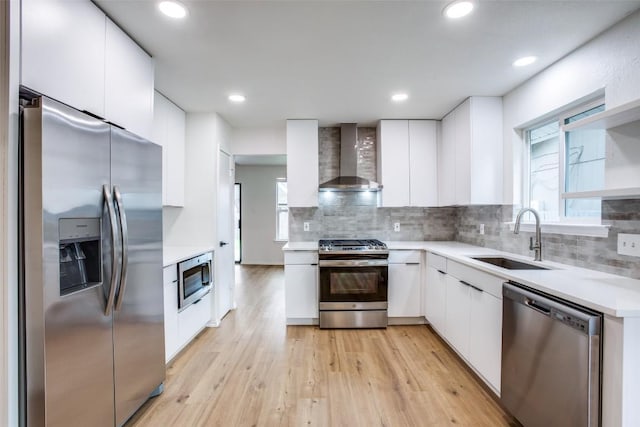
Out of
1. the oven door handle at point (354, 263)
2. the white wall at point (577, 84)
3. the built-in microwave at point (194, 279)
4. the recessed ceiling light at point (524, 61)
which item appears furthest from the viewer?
the oven door handle at point (354, 263)

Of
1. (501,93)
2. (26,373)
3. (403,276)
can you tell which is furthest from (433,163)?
(26,373)

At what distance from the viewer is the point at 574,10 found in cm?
159

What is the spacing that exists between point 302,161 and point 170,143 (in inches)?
57.6

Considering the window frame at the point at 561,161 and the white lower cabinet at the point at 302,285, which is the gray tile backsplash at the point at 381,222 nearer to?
the white lower cabinet at the point at 302,285

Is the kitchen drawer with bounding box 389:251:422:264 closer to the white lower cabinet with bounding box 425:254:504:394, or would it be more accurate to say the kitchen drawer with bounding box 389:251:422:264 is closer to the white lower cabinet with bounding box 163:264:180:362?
the white lower cabinet with bounding box 425:254:504:394

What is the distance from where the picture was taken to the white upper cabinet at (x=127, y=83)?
1.69 m

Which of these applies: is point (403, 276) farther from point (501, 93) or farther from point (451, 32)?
point (451, 32)

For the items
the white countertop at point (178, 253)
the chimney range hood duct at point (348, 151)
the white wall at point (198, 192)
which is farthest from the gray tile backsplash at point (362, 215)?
the white countertop at point (178, 253)

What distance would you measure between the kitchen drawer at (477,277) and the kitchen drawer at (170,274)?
7.89ft

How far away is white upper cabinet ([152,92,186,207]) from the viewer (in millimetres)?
2717

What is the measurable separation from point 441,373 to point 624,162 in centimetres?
190

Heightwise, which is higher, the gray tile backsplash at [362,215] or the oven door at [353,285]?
the gray tile backsplash at [362,215]

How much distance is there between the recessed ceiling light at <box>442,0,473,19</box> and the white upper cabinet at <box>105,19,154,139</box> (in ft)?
6.40

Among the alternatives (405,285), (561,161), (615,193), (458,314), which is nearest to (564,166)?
(561,161)
